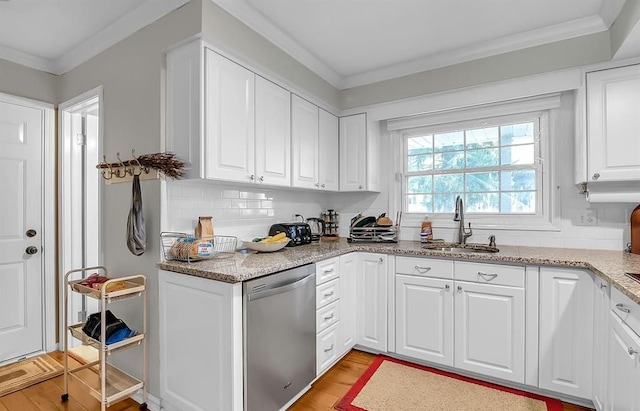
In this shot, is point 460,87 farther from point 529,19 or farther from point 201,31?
point 201,31

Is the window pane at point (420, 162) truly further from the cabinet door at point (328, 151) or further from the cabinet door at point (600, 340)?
the cabinet door at point (600, 340)

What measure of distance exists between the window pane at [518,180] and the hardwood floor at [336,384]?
165 centimetres

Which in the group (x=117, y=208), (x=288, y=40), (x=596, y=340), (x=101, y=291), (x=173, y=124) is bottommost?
(x=596, y=340)

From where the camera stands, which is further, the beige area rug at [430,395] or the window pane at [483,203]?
the window pane at [483,203]

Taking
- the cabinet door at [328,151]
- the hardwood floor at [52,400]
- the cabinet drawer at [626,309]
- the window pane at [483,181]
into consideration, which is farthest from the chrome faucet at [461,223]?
the hardwood floor at [52,400]

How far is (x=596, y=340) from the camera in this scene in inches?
75.3

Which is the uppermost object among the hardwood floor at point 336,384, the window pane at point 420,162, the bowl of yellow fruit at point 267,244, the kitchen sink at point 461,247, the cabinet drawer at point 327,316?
the window pane at point 420,162

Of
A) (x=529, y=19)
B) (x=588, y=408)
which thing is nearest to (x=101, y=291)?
(x=588, y=408)

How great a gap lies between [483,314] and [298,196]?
1.92 m

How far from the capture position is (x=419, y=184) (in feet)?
11.0

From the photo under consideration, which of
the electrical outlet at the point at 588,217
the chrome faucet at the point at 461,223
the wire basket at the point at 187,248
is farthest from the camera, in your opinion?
the chrome faucet at the point at 461,223

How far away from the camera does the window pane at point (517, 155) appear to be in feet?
9.29

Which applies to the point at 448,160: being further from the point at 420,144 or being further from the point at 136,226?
the point at 136,226

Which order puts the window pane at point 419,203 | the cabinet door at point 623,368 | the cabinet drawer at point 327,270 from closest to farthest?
1. the cabinet door at point 623,368
2. the cabinet drawer at point 327,270
3. the window pane at point 419,203
